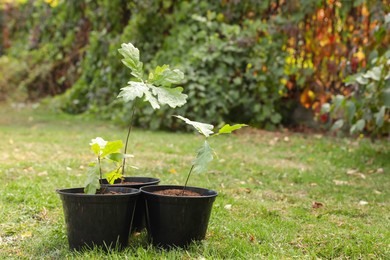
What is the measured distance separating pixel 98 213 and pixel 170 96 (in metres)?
0.59

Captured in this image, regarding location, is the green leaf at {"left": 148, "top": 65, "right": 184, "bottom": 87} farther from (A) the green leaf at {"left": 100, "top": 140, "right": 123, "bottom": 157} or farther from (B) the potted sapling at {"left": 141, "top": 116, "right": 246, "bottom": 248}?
(A) the green leaf at {"left": 100, "top": 140, "right": 123, "bottom": 157}

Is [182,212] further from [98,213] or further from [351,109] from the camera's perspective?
[351,109]

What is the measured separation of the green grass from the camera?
2.46 m

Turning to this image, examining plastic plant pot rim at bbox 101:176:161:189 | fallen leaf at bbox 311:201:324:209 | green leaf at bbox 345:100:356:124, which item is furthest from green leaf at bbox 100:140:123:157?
green leaf at bbox 345:100:356:124

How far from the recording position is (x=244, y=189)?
379 centimetres

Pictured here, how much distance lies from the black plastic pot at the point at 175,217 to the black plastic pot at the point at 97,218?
103 millimetres

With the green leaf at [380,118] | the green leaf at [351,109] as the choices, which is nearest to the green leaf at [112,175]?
the green leaf at [380,118]

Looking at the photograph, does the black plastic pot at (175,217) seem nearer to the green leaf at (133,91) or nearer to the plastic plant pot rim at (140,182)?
the plastic plant pot rim at (140,182)

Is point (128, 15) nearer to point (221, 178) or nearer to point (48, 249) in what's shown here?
point (221, 178)

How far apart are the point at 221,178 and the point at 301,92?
12.5 ft

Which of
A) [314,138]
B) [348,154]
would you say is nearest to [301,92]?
[314,138]

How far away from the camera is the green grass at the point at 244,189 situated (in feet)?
8.05

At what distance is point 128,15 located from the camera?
9.39 metres

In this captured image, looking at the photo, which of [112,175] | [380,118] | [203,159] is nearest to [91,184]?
[112,175]
